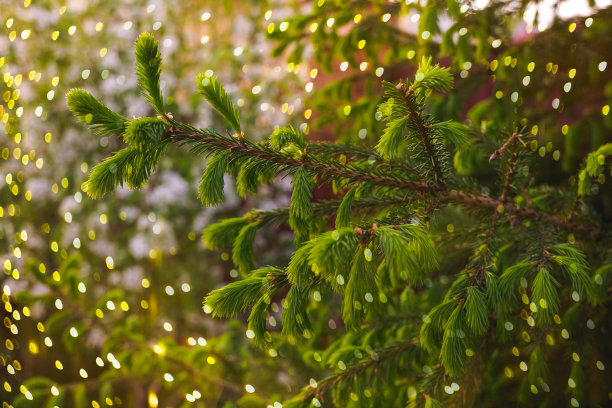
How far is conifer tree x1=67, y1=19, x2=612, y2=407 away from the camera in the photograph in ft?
1.76

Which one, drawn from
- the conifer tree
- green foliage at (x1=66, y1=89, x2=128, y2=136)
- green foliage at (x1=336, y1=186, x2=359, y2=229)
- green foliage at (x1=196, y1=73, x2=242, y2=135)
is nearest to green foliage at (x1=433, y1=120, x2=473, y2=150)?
the conifer tree

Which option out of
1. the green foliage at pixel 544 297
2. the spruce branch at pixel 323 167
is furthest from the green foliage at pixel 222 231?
the green foliage at pixel 544 297

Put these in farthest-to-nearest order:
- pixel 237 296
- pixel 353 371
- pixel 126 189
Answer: pixel 126 189
pixel 353 371
pixel 237 296

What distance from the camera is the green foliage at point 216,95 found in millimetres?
558

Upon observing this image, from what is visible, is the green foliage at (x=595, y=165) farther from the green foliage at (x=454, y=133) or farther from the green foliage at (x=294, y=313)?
the green foliage at (x=294, y=313)

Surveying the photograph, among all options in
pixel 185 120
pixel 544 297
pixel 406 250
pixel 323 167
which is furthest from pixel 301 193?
pixel 185 120

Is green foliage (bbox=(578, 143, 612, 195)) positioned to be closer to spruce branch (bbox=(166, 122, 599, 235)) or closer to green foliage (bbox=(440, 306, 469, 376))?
spruce branch (bbox=(166, 122, 599, 235))

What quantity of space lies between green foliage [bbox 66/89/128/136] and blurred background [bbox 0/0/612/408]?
1.94ft

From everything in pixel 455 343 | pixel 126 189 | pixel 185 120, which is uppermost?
pixel 455 343

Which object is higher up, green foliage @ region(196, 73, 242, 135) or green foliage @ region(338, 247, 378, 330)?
green foliage @ region(196, 73, 242, 135)

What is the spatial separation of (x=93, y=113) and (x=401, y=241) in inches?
14.1

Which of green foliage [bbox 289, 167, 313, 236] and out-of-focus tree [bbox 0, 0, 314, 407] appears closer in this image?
green foliage [bbox 289, 167, 313, 236]

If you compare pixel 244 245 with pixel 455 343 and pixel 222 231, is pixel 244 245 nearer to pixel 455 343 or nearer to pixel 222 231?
pixel 222 231

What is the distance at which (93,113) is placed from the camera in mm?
535
